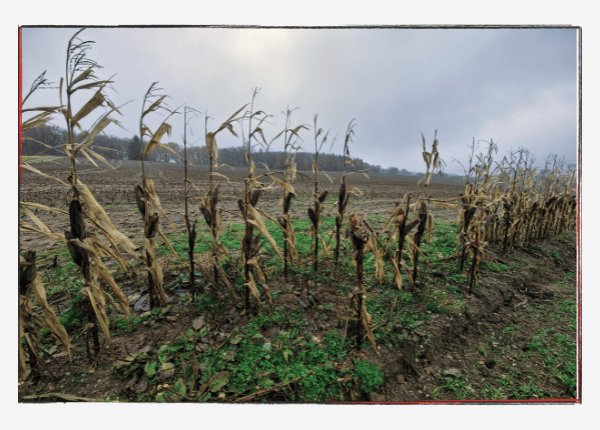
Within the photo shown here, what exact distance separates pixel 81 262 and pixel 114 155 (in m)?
0.66

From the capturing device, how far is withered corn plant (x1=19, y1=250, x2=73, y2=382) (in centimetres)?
110

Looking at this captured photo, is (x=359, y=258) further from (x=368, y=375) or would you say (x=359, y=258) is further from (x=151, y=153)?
(x=151, y=153)

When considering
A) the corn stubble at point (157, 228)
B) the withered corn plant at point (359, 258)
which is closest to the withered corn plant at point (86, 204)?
the corn stubble at point (157, 228)

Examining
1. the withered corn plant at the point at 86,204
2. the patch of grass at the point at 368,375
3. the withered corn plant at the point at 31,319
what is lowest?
the patch of grass at the point at 368,375

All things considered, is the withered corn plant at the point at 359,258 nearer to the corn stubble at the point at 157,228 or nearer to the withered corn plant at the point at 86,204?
the corn stubble at the point at 157,228

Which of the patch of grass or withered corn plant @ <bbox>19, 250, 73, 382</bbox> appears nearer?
withered corn plant @ <bbox>19, 250, 73, 382</bbox>

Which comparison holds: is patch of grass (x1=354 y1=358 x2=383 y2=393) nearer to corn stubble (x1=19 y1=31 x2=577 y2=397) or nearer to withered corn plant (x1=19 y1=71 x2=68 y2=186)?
corn stubble (x1=19 y1=31 x2=577 y2=397)

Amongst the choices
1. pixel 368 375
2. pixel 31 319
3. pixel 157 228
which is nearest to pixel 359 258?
pixel 368 375

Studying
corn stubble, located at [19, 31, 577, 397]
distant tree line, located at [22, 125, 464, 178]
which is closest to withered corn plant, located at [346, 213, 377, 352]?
corn stubble, located at [19, 31, 577, 397]

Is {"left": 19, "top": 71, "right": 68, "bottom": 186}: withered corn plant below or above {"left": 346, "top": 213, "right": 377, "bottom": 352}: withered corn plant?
above

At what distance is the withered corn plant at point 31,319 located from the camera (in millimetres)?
1100

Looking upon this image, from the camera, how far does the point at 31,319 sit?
3.89ft

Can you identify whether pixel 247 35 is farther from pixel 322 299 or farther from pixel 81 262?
pixel 322 299

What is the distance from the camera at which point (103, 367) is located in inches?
51.2
